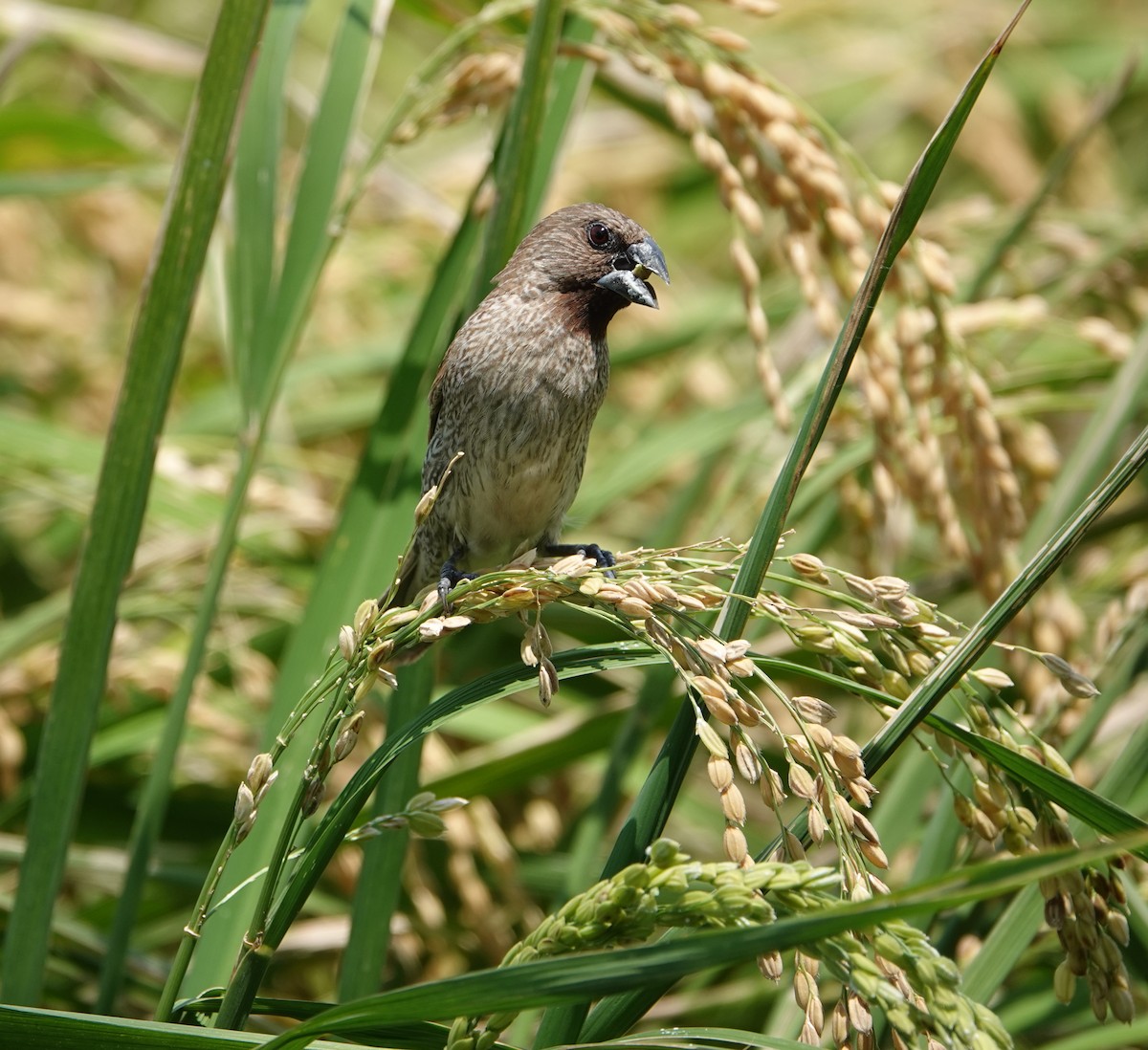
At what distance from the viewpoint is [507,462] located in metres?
2.43

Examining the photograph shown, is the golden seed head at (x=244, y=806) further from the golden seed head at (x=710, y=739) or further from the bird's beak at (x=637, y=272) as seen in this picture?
the bird's beak at (x=637, y=272)

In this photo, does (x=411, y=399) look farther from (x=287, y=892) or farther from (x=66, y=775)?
(x=287, y=892)

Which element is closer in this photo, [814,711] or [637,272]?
[814,711]

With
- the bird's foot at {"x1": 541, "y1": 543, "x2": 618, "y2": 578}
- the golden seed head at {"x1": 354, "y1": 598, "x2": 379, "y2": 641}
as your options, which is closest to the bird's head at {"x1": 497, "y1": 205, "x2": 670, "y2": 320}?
the bird's foot at {"x1": 541, "y1": 543, "x2": 618, "y2": 578}

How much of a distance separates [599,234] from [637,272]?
0.38 feet

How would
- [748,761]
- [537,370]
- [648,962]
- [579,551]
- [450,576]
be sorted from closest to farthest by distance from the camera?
[648,962] → [748,761] → [537,370] → [450,576] → [579,551]

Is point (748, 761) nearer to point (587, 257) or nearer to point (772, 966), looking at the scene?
point (772, 966)

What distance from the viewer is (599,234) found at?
8.05 ft

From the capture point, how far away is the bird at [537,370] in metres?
2.40

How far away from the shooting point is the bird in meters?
2.40

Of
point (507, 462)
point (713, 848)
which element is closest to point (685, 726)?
point (507, 462)

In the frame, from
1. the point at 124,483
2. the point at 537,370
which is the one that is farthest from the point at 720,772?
the point at 537,370

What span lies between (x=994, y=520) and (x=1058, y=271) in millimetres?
1487

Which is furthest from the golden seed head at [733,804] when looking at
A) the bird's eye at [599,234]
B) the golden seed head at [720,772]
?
the bird's eye at [599,234]
